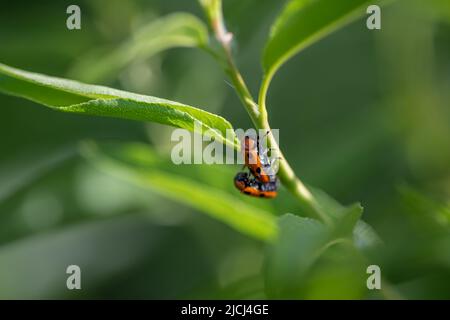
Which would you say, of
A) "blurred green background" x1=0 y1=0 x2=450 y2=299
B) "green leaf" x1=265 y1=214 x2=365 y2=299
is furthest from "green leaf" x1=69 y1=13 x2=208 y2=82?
"green leaf" x1=265 y1=214 x2=365 y2=299

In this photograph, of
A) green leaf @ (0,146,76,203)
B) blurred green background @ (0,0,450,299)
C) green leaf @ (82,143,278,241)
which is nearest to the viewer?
green leaf @ (82,143,278,241)

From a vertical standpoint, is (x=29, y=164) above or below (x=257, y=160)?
above

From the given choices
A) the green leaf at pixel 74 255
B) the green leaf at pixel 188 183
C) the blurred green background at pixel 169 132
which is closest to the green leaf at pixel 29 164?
the blurred green background at pixel 169 132

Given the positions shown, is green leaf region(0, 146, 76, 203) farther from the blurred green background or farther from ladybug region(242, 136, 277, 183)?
ladybug region(242, 136, 277, 183)

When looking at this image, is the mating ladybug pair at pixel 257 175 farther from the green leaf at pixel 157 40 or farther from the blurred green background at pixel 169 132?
the blurred green background at pixel 169 132

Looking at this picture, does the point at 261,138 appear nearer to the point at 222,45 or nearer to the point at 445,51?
the point at 222,45

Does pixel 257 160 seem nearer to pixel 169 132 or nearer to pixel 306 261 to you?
pixel 306 261

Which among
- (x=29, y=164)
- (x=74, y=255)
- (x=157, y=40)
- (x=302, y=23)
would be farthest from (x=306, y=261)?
(x=74, y=255)
